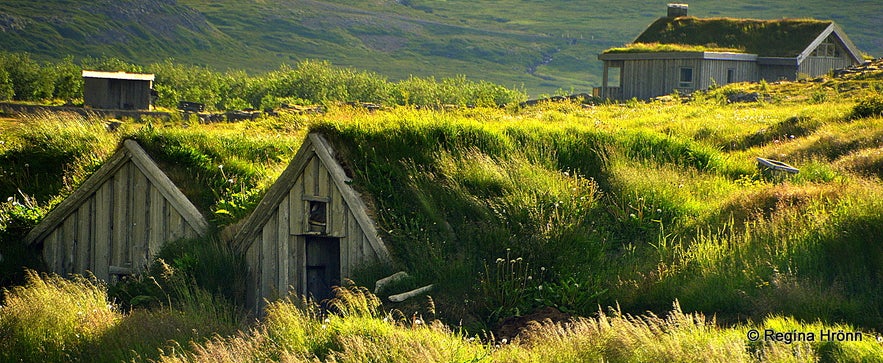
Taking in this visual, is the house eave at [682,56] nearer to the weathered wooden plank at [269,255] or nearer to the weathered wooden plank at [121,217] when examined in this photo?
the weathered wooden plank at [121,217]

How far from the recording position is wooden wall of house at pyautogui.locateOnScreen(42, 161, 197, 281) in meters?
15.3

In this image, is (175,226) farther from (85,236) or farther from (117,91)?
(117,91)

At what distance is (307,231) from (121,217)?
392cm

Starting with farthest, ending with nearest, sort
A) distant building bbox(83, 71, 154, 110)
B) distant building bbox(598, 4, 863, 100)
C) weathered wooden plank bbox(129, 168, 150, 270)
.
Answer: distant building bbox(83, 71, 154, 110)
distant building bbox(598, 4, 863, 100)
weathered wooden plank bbox(129, 168, 150, 270)

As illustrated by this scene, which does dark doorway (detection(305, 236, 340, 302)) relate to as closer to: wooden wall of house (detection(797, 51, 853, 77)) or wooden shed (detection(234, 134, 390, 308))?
wooden shed (detection(234, 134, 390, 308))

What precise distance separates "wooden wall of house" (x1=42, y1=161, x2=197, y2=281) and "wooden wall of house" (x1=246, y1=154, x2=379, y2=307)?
1.34 m

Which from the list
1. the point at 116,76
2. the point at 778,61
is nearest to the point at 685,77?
the point at 778,61

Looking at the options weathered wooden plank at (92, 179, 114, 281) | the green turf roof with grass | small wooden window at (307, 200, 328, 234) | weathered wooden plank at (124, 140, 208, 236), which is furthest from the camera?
the green turf roof with grass

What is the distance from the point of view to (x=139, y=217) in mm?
15648

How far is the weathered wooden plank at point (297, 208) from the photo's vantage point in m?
13.6

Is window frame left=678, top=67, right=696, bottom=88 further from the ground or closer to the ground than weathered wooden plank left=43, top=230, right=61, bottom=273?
further from the ground

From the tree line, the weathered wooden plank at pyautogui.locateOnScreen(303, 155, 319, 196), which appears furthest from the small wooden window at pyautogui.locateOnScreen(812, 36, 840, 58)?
the weathered wooden plank at pyautogui.locateOnScreen(303, 155, 319, 196)

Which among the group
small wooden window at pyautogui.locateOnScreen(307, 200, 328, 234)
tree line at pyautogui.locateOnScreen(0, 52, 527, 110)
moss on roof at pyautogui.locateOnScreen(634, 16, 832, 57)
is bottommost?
tree line at pyautogui.locateOnScreen(0, 52, 527, 110)

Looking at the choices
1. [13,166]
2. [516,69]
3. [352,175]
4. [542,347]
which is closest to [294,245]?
[352,175]
